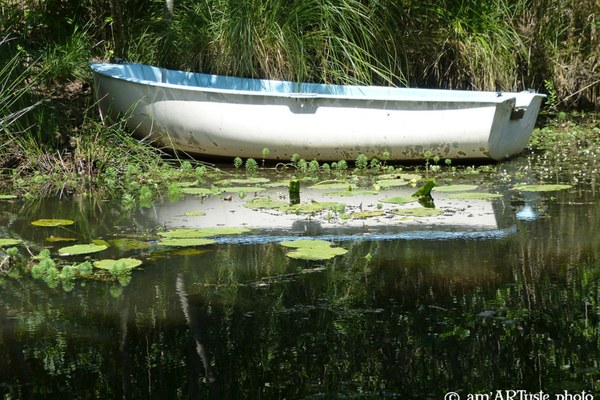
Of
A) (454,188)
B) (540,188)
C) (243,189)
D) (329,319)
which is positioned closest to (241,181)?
(243,189)

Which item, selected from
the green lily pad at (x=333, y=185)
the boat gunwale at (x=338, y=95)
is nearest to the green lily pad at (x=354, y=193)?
the green lily pad at (x=333, y=185)

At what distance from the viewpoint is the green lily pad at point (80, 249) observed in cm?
538

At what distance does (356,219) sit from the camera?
6.25 metres

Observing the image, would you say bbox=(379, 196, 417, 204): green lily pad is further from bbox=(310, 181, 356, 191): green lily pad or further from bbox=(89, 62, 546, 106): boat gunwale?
bbox=(89, 62, 546, 106): boat gunwale

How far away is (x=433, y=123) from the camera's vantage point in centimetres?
810

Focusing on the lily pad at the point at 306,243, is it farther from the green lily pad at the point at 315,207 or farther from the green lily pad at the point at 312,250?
the green lily pad at the point at 315,207

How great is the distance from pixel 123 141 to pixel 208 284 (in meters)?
3.86

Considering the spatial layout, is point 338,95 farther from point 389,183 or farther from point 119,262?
Result: point 119,262

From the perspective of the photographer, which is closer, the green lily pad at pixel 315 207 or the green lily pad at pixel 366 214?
the green lily pad at pixel 366 214

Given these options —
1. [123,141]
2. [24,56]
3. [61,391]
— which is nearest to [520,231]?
[61,391]

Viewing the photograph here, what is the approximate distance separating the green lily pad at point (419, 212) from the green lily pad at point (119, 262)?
193cm

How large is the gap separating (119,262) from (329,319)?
1320 millimetres


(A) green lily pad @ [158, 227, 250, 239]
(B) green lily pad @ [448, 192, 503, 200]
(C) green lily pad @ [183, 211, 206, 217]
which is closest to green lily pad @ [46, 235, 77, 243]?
(A) green lily pad @ [158, 227, 250, 239]

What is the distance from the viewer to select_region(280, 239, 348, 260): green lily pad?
523cm
